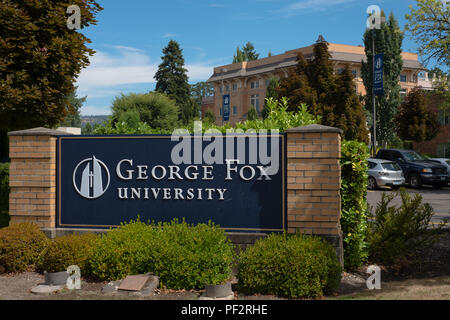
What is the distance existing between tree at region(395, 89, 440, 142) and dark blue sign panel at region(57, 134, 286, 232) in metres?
35.2

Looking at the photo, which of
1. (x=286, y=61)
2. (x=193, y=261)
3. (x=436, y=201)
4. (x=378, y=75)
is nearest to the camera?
(x=193, y=261)

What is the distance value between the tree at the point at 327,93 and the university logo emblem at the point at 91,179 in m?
21.1

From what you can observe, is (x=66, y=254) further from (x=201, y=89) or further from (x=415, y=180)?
(x=201, y=89)

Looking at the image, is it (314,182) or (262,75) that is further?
(262,75)

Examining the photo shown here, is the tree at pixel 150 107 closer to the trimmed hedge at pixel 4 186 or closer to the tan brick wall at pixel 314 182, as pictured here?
the trimmed hedge at pixel 4 186

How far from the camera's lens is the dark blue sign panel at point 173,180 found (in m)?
7.13

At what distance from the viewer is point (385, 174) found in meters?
22.0

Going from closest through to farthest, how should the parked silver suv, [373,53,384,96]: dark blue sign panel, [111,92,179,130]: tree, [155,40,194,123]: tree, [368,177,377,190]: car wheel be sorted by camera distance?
the parked silver suv
[368,177,377,190]: car wheel
[373,53,384,96]: dark blue sign panel
[111,92,179,130]: tree
[155,40,194,123]: tree

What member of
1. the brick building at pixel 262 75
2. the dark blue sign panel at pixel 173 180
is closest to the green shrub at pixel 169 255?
the dark blue sign panel at pixel 173 180

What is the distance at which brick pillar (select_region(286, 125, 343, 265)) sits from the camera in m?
6.72

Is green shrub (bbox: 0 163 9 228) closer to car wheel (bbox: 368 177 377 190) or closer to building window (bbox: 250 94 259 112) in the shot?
car wheel (bbox: 368 177 377 190)

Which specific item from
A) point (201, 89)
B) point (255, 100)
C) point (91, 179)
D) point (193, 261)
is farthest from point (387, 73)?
point (201, 89)

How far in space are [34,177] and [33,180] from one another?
56 millimetres

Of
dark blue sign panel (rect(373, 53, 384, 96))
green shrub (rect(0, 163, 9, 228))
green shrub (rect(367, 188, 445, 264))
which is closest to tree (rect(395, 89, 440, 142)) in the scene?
dark blue sign panel (rect(373, 53, 384, 96))
